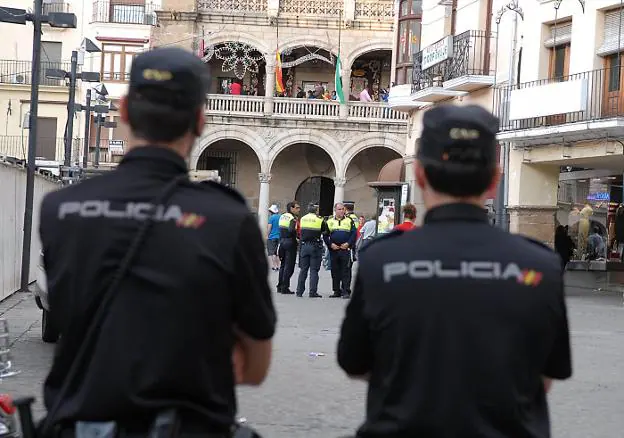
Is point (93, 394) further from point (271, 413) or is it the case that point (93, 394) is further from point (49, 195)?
point (271, 413)

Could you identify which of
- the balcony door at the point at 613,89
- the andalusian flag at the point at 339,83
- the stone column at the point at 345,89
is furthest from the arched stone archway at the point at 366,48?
the balcony door at the point at 613,89

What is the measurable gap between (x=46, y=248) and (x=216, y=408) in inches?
25.9

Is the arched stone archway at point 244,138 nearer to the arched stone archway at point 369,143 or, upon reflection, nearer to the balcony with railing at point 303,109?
the balcony with railing at point 303,109

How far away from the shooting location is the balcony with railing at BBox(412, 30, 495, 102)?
29.5m

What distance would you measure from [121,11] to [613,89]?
3635cm

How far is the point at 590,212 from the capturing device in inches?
1185

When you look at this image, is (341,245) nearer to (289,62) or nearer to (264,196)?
(264,196)

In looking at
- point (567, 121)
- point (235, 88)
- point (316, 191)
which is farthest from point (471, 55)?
point (316, 191)

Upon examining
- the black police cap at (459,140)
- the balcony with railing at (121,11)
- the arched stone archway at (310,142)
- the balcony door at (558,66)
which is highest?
the balcony with railing at (121,11)

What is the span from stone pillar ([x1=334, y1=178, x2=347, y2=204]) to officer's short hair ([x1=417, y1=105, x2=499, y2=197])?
44848mm

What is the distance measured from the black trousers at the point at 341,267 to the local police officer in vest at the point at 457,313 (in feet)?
57.9

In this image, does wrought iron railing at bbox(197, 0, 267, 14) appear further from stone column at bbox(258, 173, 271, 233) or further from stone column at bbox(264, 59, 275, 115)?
stone column at bbox(258, 173, 271, 233)

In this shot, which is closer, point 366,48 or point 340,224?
point 340,224

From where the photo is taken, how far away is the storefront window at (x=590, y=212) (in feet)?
96.6
